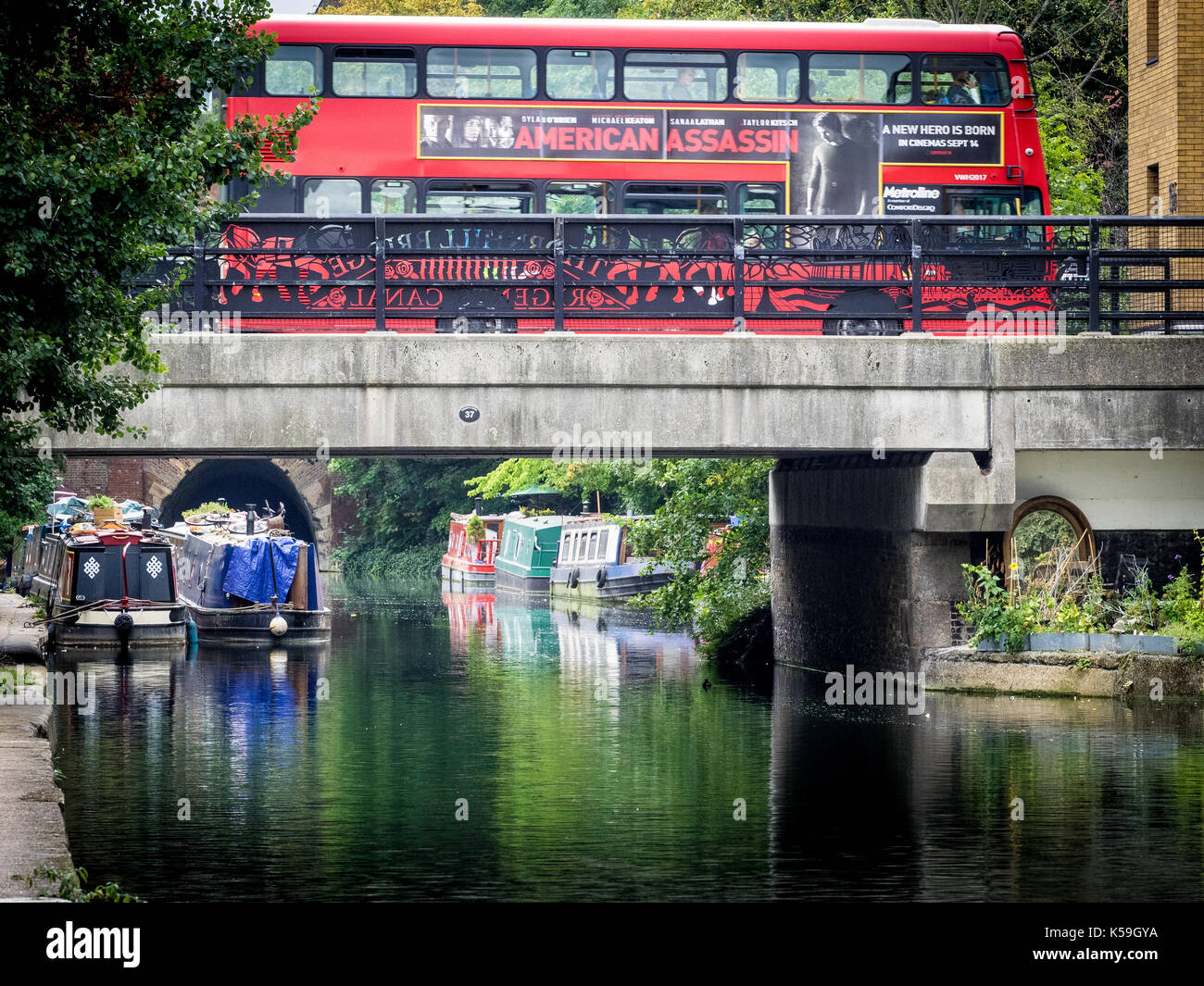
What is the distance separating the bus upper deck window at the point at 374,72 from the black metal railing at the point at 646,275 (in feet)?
10.9

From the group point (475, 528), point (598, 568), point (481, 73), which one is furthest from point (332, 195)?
point (475, 528)

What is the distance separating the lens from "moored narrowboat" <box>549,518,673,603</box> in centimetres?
4534

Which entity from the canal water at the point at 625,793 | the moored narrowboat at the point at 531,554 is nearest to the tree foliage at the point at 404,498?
the moored narrowboat at the point at 531,554

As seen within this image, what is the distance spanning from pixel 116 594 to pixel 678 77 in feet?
50.7

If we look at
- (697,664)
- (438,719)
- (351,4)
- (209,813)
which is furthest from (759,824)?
(351,4)

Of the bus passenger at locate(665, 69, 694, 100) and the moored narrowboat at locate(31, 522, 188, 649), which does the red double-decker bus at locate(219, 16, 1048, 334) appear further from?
the moored narrowboat at locate(31, 522, 188, 649)

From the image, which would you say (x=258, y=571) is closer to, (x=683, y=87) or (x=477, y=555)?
(x=683, y=87)

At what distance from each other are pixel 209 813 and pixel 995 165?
14480 mm

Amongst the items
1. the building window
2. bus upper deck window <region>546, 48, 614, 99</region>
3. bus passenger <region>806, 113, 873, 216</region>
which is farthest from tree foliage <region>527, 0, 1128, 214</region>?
bus upper deck window <region>546, 48, 614, 99</region>

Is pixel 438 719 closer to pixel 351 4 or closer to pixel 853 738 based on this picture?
pixel 853 738

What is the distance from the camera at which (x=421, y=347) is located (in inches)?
687

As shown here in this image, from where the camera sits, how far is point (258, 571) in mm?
35031

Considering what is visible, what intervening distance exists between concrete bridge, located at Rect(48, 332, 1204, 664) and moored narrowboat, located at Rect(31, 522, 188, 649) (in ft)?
44.2

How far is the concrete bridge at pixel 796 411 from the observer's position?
17297 millimetres
